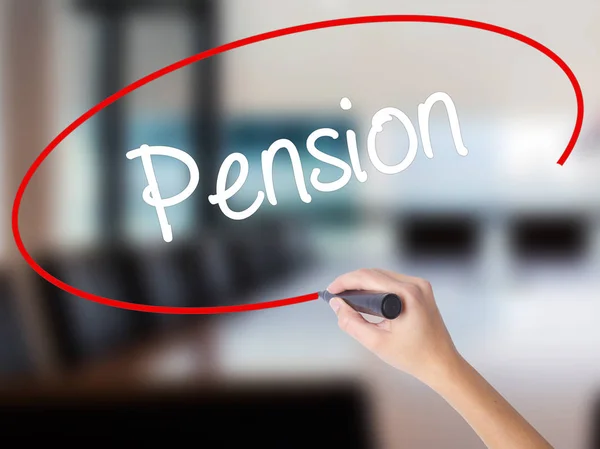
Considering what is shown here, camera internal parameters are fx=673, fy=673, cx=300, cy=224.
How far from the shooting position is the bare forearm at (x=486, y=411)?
0.47 meters

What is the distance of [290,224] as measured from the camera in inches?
28.3

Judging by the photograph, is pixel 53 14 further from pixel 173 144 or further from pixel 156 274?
pixel 156 274

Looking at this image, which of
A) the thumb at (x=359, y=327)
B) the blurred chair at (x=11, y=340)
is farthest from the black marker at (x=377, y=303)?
the blurred chair at (x=11, y=340)

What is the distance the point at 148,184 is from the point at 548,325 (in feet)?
1.48

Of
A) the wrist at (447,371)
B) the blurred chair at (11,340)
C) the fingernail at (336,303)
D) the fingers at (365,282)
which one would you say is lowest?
the blurred chair at (11,340)

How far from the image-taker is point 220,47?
727mm

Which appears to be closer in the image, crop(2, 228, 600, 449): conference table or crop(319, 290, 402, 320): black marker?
crop(319, 290, 402, 320): black marker

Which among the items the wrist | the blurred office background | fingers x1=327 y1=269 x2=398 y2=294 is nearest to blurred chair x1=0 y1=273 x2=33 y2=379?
the blurred office background

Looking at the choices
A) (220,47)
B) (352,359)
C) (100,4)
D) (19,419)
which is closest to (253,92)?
(220,47)

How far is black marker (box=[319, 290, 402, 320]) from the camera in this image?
0.46m

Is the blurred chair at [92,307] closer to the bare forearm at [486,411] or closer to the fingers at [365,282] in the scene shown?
the fingers at [365,282]

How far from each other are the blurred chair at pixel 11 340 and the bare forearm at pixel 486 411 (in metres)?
0.49

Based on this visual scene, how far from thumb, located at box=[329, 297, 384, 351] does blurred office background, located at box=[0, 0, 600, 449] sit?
145mm

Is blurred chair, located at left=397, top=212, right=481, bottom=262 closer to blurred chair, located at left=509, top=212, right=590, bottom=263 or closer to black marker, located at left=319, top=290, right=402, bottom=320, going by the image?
blurred chair, located at left=509, top=212, right=590, bottom=263
